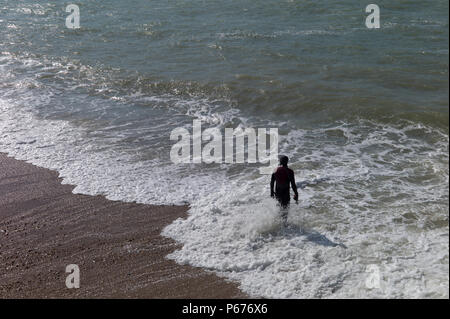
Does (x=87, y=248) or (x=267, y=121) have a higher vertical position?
(x=267, y=121)

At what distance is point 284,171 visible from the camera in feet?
31.0

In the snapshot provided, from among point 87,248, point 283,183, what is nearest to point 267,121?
point 283,183

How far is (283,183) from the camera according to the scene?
9.52m

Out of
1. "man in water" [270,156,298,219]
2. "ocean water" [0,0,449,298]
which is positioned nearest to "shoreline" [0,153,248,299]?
"ocean water" [0,0,449,298]

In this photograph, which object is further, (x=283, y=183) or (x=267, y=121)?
(x=267, y=121)

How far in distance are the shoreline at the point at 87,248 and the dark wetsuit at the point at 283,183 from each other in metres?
2.12

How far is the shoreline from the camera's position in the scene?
847 centimetres

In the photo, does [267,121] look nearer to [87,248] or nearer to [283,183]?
[283,183]

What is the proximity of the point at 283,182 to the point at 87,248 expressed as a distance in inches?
162

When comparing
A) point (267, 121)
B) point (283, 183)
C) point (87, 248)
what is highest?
point (267, 121)

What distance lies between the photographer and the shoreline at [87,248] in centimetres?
847
